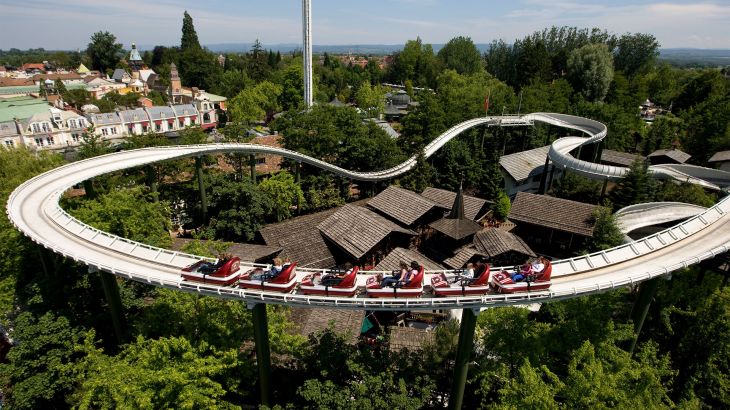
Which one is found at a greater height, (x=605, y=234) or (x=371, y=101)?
(x=371, y=101)

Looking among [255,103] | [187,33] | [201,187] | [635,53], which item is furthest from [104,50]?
[635,53]

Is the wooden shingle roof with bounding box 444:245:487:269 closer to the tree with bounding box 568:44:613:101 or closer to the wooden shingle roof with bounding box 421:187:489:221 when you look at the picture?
the wooden shingle roof with bounding box 421:187:489:221

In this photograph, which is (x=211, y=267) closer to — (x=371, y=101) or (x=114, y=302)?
(x=114, y=302)

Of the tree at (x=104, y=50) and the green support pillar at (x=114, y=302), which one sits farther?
the tree at (x=104, y=50)

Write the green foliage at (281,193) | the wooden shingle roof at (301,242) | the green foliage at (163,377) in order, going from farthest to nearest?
the green foliage at (281,193) < the wooden shingle roof at (301,242) < the green foliage at (163,377)

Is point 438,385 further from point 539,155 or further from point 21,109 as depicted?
point 21,109

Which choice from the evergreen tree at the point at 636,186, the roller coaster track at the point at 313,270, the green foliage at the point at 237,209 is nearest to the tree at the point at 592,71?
the evergreen tree at the point at 636,186

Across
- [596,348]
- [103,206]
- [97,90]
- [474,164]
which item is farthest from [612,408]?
[97,90]

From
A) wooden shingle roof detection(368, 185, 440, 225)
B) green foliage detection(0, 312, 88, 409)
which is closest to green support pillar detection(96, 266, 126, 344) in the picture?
green foliage detection(0, 312, 88, 409)

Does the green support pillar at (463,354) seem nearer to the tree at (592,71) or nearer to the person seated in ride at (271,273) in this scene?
→ the person seated in ride at (271,273)
